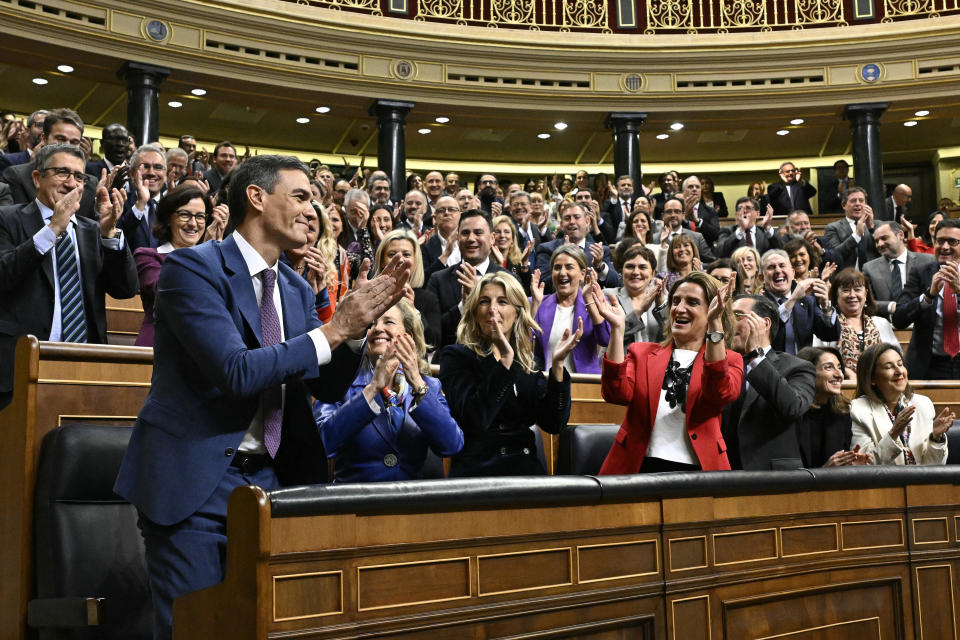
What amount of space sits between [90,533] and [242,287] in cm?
61

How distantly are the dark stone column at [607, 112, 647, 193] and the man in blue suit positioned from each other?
842cm

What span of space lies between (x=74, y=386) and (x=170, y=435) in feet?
2.83

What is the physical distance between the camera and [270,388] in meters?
1.61

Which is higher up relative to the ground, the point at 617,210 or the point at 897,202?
the point at 897,202

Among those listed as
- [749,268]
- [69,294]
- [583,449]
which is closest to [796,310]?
[749,268]

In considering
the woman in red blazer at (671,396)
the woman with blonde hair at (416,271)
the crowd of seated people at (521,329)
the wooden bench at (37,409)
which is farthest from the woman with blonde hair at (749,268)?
the wooden bench at (37,409)

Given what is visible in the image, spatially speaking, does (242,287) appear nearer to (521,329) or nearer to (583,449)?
(521,329)

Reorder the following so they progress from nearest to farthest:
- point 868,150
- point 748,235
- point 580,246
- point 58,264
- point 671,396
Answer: point 671,396 < point 58,264 < point 580,246 < point 748,235 < point 868,150

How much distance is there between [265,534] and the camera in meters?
1.27

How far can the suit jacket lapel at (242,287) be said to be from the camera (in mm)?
1625

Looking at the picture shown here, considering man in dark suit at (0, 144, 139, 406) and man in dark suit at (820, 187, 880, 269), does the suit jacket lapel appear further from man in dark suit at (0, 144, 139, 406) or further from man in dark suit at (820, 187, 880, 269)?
man in dark suit at (820, 187, 880, 269)

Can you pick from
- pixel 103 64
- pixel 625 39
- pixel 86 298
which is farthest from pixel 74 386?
pixel 625 39

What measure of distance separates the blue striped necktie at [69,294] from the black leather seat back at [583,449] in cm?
130

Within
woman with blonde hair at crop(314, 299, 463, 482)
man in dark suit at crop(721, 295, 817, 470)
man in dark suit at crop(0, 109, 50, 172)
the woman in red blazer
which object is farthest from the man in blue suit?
man in dark suit at crop(0, 109, 50, 172)
